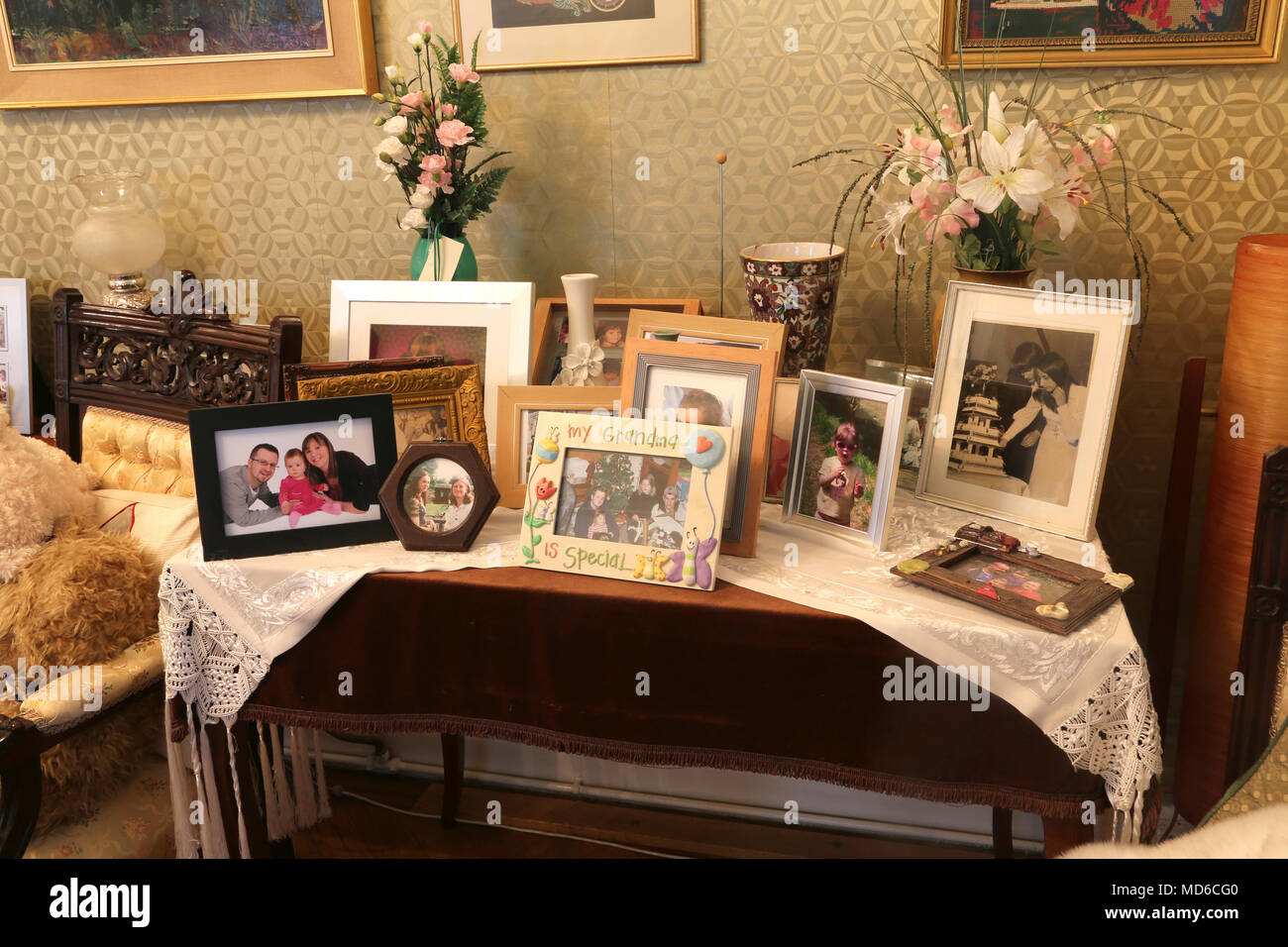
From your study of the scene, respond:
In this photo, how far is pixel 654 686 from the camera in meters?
1.61

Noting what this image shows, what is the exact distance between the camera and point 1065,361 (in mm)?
1669

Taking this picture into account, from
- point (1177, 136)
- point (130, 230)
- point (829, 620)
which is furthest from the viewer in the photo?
point (130, 230)

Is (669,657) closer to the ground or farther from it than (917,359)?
closer to the ground

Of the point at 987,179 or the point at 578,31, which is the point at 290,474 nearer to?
the point at 578,31

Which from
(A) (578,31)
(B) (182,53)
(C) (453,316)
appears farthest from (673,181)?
(B) (182,53)

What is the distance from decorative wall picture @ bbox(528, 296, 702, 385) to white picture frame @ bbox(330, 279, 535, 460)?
11 centimetres

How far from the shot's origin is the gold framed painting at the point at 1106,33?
1.85 metres

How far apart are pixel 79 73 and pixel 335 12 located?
2.58ft

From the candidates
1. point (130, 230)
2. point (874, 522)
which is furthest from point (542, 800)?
point (130, 230)

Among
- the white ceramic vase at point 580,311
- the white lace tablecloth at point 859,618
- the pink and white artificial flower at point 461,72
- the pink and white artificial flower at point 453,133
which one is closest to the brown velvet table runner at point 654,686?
the white lace tablecloth at point 859,618

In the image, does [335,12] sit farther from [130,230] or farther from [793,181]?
[793,181]

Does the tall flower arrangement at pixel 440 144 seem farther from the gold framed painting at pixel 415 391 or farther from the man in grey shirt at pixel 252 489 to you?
the man in grey shirt at pixel 252 489

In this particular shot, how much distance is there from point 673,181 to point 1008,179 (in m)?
0.84

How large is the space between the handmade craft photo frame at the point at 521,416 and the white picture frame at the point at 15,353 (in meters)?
1.58
